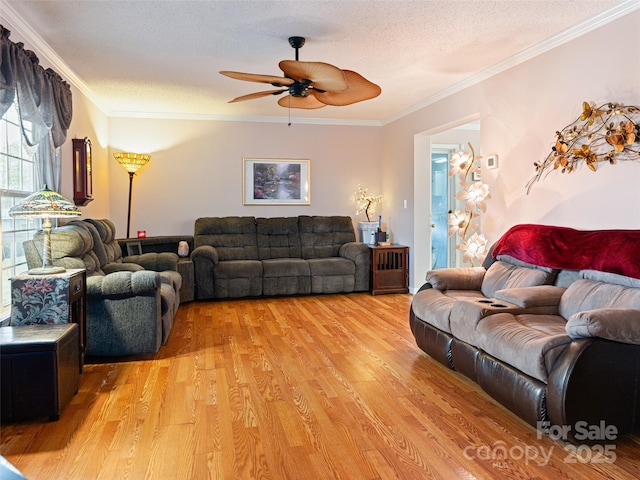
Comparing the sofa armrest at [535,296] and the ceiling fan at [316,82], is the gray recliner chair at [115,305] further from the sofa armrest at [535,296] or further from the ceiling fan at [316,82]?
the sofa armrest at [535,296]

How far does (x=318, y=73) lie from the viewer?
10.00 feet

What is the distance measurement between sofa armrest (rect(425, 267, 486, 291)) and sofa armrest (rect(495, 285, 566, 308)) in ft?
2.23

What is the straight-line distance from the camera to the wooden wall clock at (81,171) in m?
4.62

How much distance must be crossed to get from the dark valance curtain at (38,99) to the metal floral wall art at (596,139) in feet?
12.4

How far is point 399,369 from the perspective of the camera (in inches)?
132

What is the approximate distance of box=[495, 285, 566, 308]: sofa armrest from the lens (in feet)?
9.92

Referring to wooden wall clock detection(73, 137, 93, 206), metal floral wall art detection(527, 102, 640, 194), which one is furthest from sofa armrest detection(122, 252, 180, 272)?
metal floral wall art detection(527, 102, 640, 194)

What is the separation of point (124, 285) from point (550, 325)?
296 centimetres

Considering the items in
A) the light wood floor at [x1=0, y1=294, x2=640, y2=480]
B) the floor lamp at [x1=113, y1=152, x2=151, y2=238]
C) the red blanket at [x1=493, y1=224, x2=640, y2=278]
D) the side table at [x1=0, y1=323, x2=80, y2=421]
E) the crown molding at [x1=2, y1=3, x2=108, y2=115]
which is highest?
the crown molding at [x1=2, y1=3, x2=108, y2=115]

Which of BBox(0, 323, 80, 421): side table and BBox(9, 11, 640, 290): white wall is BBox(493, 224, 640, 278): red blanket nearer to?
BBox(9, 11, 640, 290): white wall

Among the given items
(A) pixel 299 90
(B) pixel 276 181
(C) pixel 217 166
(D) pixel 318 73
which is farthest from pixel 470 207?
(C) pixel 217 166

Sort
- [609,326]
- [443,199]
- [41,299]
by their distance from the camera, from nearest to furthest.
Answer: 1. [609,326]
2. [41,299]
3. [443,199]

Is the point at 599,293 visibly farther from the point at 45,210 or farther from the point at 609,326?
the point at 45,210

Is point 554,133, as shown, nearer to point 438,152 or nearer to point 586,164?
point 586,164
